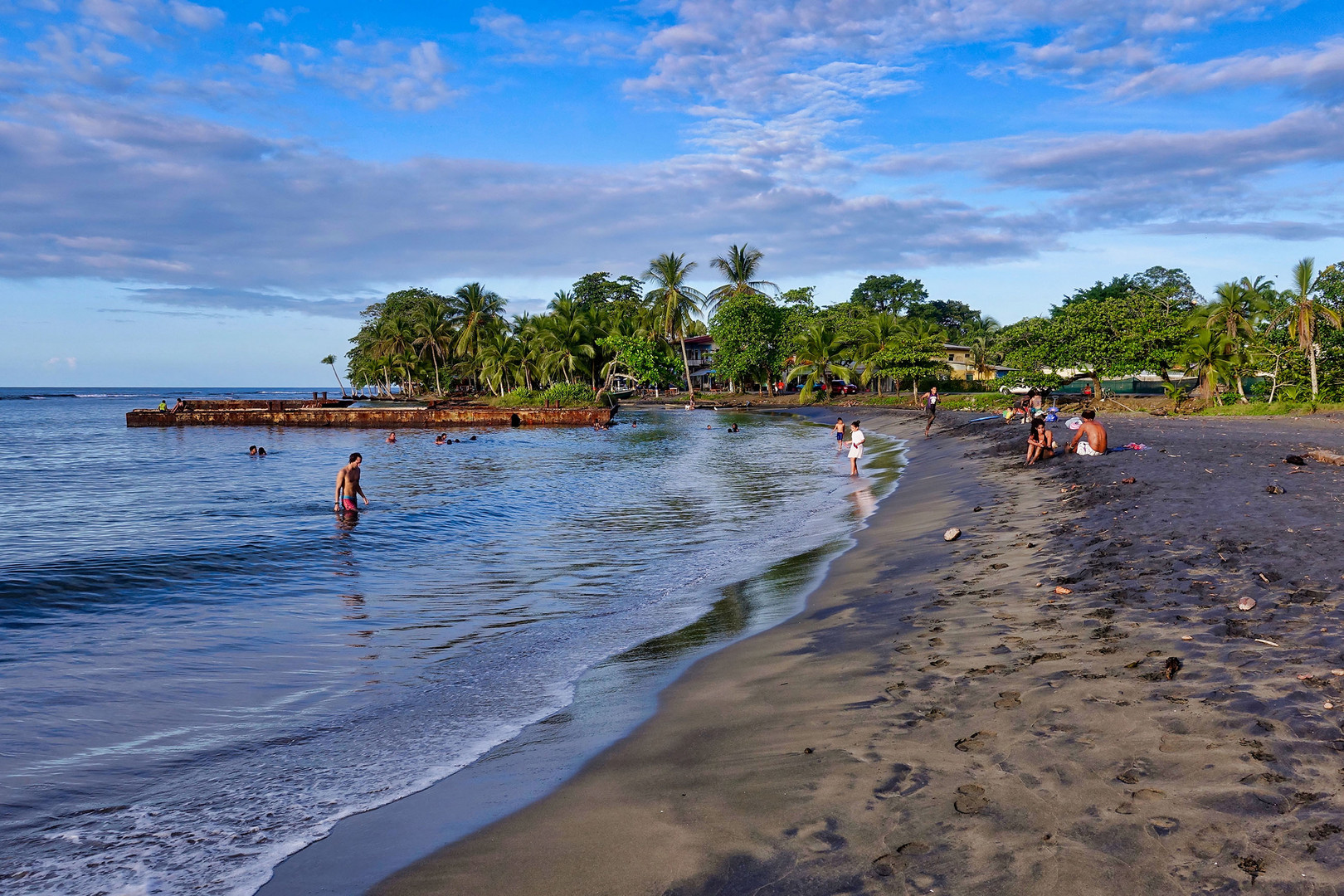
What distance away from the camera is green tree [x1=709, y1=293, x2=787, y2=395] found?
246ft

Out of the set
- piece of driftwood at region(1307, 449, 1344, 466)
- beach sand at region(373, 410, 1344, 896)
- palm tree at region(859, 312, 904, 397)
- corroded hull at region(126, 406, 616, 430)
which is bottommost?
beach sand at region(373, 410, 1344, 896)

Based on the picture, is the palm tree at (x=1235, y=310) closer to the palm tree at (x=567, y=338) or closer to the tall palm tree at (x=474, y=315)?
the palm tree at (x=567, y=338)

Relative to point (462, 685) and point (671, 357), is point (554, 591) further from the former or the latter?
point (671, 357)

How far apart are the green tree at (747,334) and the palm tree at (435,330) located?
37.4 m

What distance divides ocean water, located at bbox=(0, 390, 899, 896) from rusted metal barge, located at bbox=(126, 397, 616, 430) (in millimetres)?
36047

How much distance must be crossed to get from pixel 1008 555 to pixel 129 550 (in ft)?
50.5

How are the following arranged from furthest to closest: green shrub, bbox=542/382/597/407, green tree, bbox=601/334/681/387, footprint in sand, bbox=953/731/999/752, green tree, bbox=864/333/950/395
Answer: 1. green tree, bbox=601/334/681/387
2. green shrub, bbox=542/382/597/407
3. green tree, bbox=864/333/950/395
4. footprint in sand, bbox=953/731/999/752

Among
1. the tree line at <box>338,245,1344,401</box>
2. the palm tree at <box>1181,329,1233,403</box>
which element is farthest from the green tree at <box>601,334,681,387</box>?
the palm tree at <box>1181,329,1233,403</box>

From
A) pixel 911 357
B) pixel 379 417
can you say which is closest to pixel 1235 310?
pixel 911 357

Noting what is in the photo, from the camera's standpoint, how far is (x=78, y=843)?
4551 mm

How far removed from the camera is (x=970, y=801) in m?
3.93

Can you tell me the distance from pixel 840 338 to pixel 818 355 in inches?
103

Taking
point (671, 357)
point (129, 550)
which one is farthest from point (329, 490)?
point (671, 357)

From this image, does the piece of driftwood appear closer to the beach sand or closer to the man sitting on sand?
the man sitting on sand
